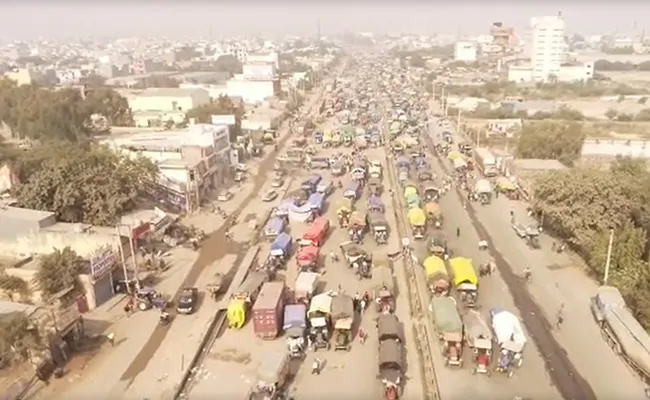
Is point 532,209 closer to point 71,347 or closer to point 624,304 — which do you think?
point 624,304

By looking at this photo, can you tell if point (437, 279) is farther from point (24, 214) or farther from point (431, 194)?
point (24, 214)

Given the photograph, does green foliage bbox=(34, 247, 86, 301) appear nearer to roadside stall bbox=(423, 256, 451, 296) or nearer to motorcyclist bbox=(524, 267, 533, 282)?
roadside stall bbox=(423, 256, 451, 296)

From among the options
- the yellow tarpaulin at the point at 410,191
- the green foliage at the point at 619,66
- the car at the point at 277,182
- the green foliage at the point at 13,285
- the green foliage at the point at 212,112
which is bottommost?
the green foliage at the point at 619,66

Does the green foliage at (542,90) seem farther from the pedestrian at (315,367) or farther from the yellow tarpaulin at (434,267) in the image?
the pedestrian at (315,367)

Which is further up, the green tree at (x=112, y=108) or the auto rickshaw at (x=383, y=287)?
the green tree at (x=112, y=108)

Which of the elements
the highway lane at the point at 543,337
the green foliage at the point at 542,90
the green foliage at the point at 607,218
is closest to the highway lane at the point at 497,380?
the highway lane at the point at 543,337

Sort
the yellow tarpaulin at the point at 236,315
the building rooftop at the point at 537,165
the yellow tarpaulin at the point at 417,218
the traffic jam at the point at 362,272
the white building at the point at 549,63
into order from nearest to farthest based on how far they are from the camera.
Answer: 1. the traffic jam at the point at 362,272
2. the yellow tarpaulin at the point at 236,315
3. the yellow tarpaulin at the point at 417,218
4. the building rooftop at the point at 537,165
5. the white building at the point at 549,63

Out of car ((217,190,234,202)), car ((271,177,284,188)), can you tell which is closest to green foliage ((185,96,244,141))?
car ((271,177,284,188))
